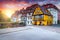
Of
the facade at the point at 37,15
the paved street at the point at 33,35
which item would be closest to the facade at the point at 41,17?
the facade at the point at 37,15

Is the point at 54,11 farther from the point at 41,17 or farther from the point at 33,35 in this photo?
the point at 33,35

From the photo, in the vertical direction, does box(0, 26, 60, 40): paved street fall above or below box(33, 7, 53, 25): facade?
below

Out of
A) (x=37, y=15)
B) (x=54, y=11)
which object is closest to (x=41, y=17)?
(x=37, y=15)

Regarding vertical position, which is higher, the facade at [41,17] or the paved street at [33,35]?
the facade at [41,17]

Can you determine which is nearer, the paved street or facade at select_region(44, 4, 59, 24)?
the paved street

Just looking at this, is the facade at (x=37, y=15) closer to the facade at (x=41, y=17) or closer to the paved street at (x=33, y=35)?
the facade at (x=41, y=17)

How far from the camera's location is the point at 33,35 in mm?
2309

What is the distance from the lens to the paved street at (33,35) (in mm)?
2219

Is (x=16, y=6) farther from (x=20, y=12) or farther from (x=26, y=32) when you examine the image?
(x=26, y=32)

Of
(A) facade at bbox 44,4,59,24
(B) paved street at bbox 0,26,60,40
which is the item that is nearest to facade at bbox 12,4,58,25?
(A) facade at bbox 44,4,59,24

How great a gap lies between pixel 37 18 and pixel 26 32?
319 millimetres

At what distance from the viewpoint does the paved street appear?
222cm

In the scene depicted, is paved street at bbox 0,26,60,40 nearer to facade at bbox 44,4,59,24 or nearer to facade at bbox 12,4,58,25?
facade at bbox 12,4,58,25

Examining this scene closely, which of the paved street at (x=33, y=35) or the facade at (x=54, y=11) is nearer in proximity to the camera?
the paved street at (x=33, y=35)
